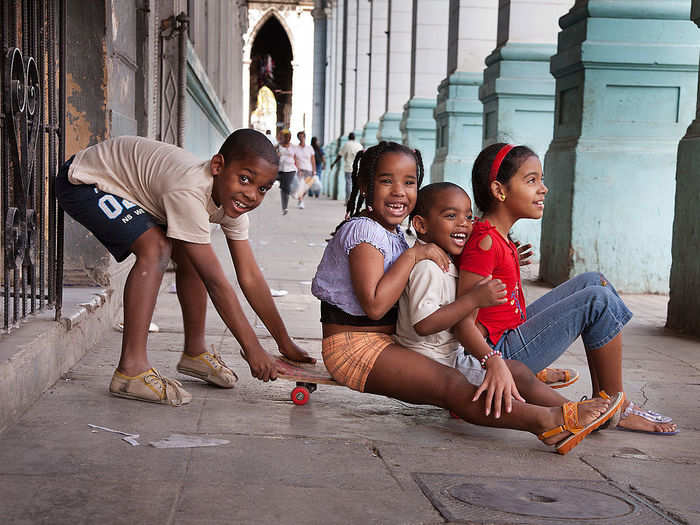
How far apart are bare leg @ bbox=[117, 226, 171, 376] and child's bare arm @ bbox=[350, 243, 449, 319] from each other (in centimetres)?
81

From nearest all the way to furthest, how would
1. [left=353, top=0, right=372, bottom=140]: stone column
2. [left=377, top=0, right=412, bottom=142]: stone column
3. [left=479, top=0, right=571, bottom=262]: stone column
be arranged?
[left=479, top=0, right=571, bottom=262]: stone column, [left=377, top=0, right=412, bottom=142]: stone column, [left=353, top=0, right=372, bottom=140]: stone column

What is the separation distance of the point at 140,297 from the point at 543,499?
1.71m

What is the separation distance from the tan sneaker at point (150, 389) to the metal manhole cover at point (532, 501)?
1103mm

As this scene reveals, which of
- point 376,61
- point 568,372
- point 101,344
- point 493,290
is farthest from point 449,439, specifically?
point 376,61

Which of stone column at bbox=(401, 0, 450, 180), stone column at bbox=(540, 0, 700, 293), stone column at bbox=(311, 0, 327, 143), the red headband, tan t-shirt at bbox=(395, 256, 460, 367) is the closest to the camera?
tan t-shirt at bbox=(395, 256, 460, 367)

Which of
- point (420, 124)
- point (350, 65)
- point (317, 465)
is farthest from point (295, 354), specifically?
point (350, 65)

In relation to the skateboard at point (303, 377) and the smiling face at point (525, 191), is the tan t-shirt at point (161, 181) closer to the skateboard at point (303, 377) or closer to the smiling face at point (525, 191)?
the skateboard at point (303, 377)

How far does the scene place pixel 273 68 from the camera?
5675 cm

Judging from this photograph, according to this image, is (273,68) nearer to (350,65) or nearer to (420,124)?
(350,65)

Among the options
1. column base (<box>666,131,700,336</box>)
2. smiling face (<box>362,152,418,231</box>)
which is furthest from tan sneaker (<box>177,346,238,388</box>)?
column base (<box>666,131,700,336</box>)

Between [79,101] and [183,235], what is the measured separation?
5.77 ft

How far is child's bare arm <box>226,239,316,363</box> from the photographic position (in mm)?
3703

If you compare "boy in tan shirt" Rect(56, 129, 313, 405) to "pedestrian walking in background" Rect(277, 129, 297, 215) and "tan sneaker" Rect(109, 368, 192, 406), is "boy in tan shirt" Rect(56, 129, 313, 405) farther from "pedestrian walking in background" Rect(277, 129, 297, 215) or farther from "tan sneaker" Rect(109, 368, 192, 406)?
"pedestrian walking in background" Rect(277, 129, 297, 215)

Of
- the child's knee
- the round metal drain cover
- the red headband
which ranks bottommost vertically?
the round metal drain cover
